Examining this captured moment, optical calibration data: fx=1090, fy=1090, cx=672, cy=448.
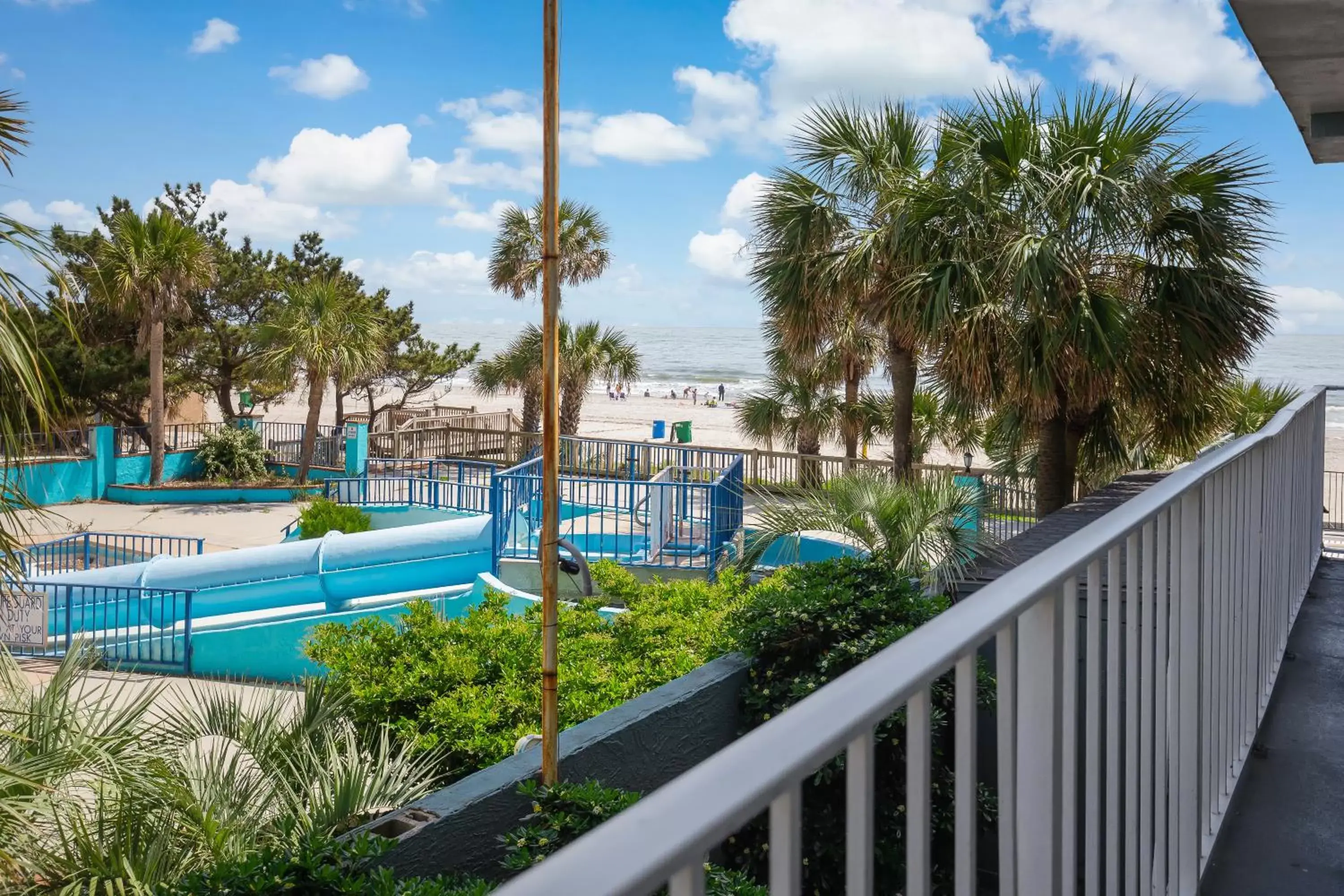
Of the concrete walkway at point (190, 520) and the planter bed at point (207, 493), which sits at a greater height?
the planter bed at point (207, 493)

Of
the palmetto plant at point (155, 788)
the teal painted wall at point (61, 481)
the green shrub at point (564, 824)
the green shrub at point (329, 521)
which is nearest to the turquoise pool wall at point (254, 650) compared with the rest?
the green shrub at point (329, 521)

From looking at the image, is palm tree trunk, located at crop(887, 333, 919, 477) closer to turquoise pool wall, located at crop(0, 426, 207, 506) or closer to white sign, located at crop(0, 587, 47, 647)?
white sign, located at crop(0, 587, 47, 647)

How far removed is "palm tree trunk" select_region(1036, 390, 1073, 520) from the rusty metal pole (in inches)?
344

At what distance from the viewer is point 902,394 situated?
14.7m

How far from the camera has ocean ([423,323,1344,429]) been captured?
75500 mm

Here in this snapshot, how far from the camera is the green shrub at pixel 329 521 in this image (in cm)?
1714

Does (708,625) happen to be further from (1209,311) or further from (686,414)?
(686,414)

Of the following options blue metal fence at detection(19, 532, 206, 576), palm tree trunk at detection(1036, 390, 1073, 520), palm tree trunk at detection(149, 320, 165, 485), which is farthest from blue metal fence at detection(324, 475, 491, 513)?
palm tree trunk at detection(1036, 390, 1073, 520)

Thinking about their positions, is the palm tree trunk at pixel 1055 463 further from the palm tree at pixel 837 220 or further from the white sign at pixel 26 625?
the white sign at pixel 26 625

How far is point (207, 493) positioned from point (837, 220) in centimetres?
1786

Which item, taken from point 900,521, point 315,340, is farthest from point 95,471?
point 900,521

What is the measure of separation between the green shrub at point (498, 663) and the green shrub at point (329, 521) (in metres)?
10.1

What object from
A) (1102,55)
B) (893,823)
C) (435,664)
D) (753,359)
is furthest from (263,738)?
(1102,55)

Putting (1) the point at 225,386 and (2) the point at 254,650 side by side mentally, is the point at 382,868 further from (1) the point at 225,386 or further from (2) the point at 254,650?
(1) the point at 225,386
